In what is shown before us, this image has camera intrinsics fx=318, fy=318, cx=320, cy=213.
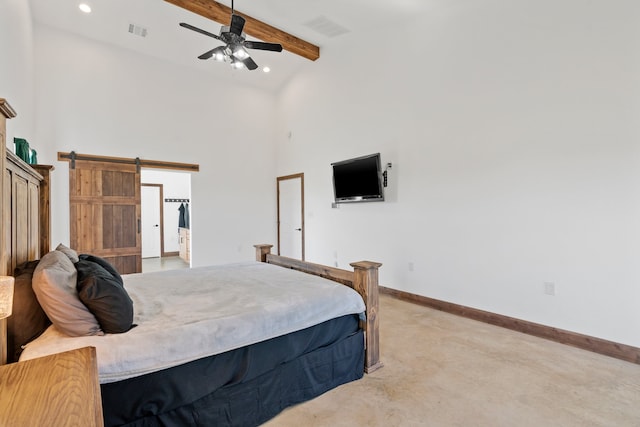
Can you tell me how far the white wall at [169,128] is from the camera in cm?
478

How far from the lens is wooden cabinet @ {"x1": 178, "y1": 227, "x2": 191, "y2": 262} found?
7.74 metres

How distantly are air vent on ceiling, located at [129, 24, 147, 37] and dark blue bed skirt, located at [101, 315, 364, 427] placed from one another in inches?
205

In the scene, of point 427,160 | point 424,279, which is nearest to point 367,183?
point 427,160

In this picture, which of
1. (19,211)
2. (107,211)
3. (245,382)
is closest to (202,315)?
(245,382)

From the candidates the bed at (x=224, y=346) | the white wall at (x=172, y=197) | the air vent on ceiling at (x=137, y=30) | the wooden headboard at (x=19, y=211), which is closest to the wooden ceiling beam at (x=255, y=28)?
the air vent on ceiling at (x=137, y=30)

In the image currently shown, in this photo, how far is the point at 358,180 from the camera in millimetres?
4871

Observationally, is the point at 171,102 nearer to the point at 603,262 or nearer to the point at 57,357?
the point at 57,357

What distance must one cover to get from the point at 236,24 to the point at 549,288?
4.04 metres

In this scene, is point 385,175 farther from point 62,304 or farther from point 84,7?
point 84,7

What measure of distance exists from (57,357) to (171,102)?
5.52 meters

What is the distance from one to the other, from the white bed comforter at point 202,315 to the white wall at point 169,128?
341 centimetres

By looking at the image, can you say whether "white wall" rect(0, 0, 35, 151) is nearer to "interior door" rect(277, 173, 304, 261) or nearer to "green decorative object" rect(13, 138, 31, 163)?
"green decorative object" rect(13, 138, 31, 163)

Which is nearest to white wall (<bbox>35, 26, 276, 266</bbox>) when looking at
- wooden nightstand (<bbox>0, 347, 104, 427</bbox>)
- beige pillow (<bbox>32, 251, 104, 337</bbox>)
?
beige pillow (<bbox>32, 251, 104, 337</bbox>)

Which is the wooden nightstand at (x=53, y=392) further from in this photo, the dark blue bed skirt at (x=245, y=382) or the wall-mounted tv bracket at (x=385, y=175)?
the wall-mounted tv bracket at (x=385, y=175)
